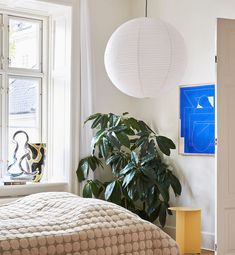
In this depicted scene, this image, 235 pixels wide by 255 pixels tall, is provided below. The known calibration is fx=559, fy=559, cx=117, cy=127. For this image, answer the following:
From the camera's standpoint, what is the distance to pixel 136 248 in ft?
11.1

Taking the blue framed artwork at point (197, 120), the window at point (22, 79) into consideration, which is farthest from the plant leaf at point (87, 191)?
the blue framed artwork at point (197, 120)

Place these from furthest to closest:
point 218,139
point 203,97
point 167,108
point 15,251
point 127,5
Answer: point 127,5 < point 167,108 < point 203,97 < point 218,139 < point 15,251

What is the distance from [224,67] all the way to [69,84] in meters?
1.71

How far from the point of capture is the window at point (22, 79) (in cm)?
593

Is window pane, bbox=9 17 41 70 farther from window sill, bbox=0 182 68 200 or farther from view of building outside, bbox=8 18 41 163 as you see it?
window sill, bbox=0 182 68 200

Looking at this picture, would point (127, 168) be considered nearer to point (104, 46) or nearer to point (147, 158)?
point (147, 158)

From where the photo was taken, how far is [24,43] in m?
6.11

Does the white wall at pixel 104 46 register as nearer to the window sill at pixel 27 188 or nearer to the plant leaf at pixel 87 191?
the plant leaf at pixel 87 191

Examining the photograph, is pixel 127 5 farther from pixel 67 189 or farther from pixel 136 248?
pixel 136 248

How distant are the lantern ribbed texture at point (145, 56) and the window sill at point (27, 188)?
83.7 inches

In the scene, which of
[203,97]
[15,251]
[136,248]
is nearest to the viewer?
[15,251]

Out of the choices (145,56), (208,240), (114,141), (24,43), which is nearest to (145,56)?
(145,56)

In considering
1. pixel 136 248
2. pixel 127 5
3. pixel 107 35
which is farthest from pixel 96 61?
pixel 136 248

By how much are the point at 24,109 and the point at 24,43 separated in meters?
0.72
